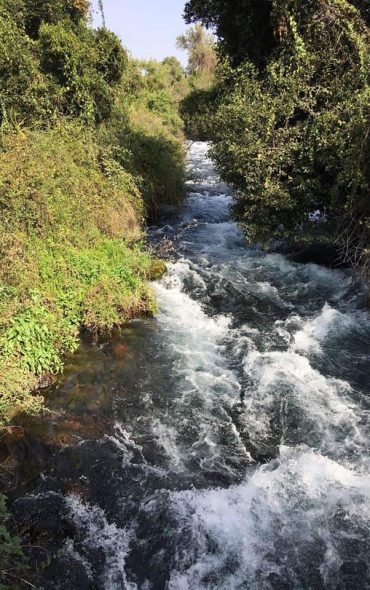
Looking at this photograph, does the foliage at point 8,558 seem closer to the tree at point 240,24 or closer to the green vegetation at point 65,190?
the green vegetation at point 65,190

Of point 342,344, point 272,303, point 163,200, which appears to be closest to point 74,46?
point 163,200

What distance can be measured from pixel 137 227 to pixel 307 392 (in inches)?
309

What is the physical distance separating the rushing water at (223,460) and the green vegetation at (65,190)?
0.98 meters

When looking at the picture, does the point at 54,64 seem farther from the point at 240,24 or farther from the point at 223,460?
the point at 223,460

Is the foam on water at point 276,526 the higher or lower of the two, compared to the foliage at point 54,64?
lower

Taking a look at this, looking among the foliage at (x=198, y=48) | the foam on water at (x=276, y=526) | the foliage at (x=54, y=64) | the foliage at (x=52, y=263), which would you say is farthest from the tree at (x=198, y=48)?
the foam on water at (x=276, y=526)

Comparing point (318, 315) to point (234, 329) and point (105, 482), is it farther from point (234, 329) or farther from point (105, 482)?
point (105, 482)

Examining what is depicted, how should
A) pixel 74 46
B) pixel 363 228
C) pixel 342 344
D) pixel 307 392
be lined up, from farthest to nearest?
pixel 74 46
pixel 363 228
pixel 342 344
pixel 307 392

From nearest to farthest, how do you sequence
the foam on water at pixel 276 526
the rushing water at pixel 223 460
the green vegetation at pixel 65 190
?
1. the foam on water at pixel 276 526
2. the rushing water at pixel 223 460
3. the green vegetation at pixel 65 190

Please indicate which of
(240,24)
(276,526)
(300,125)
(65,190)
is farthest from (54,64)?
(276,526)

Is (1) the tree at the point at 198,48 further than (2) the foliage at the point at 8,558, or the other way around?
(1) the tree at the point at 198,48

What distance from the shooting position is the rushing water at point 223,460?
5.06 m

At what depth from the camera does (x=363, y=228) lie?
9750 mm

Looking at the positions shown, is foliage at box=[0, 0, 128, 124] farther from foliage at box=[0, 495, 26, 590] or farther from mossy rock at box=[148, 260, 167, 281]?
foliage at box=[0, 495, 26, 590]
